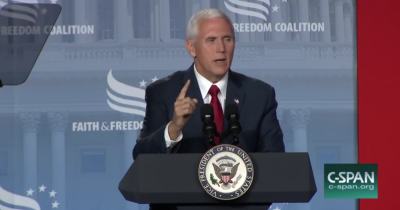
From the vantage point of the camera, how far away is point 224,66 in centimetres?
226

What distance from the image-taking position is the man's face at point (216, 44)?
224cm

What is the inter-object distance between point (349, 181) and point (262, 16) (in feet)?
4.27

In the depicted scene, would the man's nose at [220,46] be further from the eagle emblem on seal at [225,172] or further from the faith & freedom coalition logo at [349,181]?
the faith & freedom coalition logo at [349,181]

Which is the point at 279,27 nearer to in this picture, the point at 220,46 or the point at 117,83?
the point at 117,83

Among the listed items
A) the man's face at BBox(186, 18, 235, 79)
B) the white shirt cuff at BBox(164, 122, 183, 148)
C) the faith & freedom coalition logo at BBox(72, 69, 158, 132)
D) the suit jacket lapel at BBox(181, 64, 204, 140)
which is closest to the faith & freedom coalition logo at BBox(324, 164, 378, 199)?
the faith & freedom coalition logo at BBox(72, 69, 158, 132)

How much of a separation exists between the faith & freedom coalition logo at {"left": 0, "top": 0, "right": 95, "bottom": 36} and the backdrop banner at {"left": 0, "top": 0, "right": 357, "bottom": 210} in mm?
12

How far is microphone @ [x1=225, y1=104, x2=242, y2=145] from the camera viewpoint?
1968 mm

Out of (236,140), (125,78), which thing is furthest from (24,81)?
(236,140)

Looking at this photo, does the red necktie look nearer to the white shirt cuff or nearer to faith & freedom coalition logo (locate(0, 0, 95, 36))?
the white shirt cuff

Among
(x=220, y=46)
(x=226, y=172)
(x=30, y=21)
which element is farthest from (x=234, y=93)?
(x=30, y=21)

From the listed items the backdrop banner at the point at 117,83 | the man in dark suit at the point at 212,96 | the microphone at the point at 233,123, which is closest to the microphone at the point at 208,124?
the microphone at the point at 233,123

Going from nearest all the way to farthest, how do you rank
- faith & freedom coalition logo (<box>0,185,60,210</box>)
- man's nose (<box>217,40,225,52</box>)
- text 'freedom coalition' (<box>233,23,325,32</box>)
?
1. man's nose (<box>217,40,225,52</box>)
2. faith & freedom coalition logo (<box>0,185,60,210</box>)
3. text 'freedom coalition' (<box>233,23,325,32</box>)

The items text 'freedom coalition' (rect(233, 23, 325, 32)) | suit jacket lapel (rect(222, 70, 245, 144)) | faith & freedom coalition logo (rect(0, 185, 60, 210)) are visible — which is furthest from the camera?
text 'freedom coalition' (rect(233, 23, 325, 32))

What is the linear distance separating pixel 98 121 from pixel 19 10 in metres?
0.92
